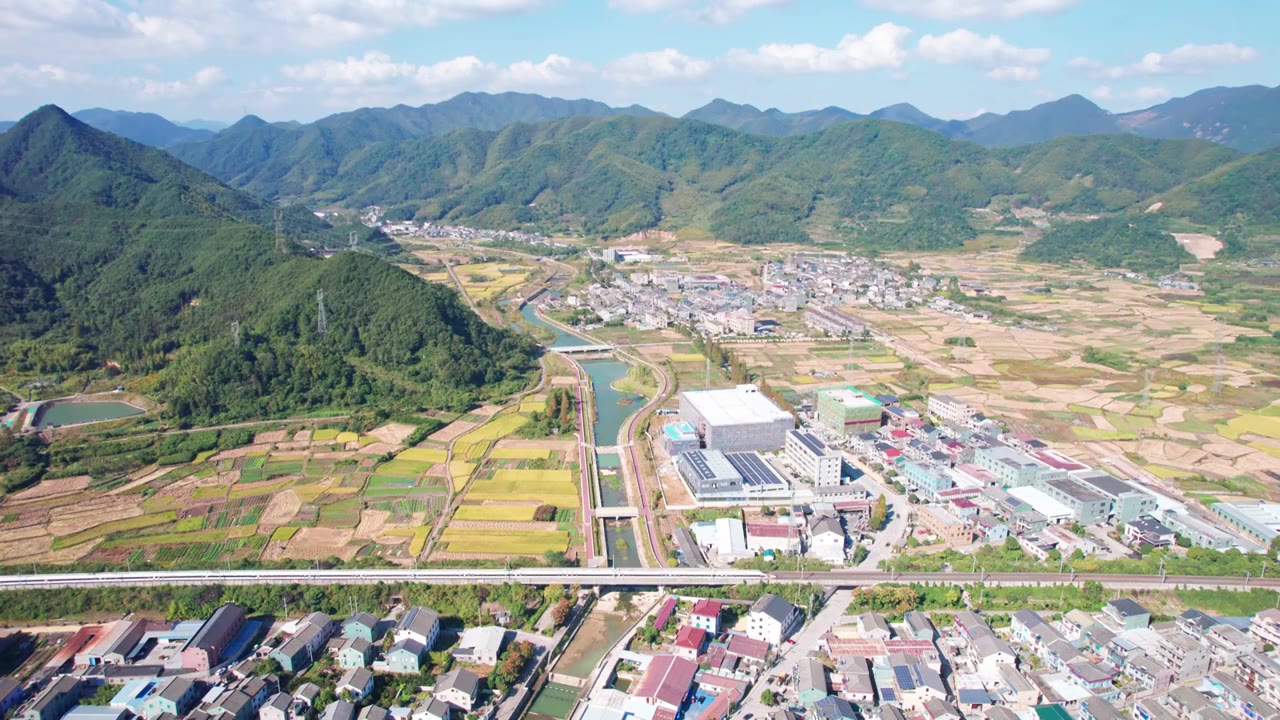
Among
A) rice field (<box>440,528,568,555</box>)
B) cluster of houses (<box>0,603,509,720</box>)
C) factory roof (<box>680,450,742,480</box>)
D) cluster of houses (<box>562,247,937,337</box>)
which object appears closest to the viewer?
cluster of houses (<box>0,603,509,720</box>)

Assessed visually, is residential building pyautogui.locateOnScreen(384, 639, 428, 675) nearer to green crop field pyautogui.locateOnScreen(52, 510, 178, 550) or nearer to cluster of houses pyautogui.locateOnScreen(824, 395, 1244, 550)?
green crop field pyautogui.locateOnScreen(52, 510, 178, 550)

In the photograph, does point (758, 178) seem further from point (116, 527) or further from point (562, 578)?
point (116, 527)

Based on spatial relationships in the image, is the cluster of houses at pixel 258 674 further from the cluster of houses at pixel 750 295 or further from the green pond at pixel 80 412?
the cluster of houses at pixel 750 295

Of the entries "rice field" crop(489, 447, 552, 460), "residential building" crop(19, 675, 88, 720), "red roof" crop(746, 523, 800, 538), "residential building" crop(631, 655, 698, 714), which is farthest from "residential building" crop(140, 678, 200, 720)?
"red roof" crop(746, 523, 800, 538)

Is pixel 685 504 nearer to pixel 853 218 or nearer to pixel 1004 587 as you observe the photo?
pixel 1004 587

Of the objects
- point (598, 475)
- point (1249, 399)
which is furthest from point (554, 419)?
point (1249, 399)

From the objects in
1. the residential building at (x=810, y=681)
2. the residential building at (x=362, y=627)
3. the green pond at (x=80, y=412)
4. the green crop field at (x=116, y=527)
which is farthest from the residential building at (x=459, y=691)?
the green pond at (x=80, y=412)
